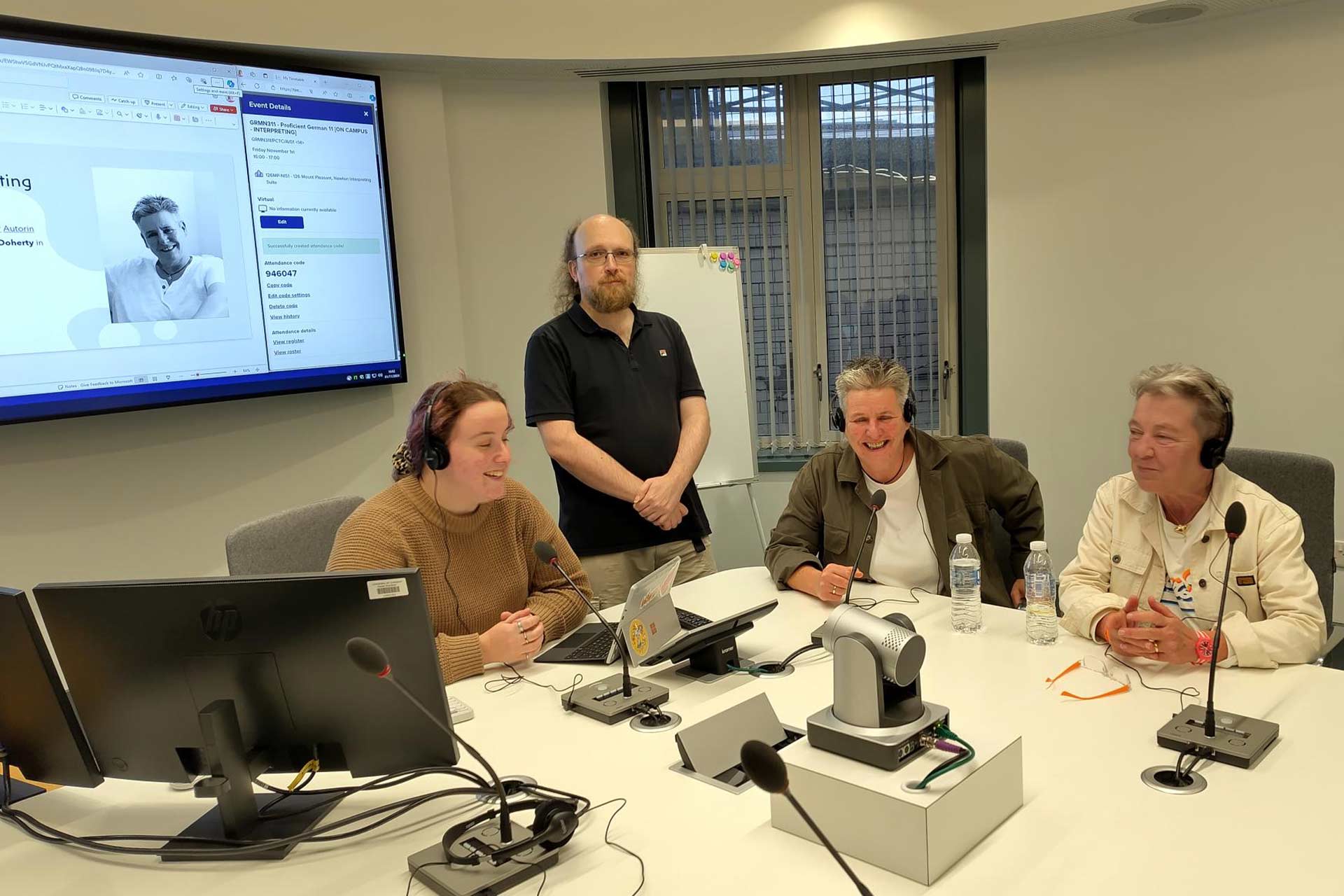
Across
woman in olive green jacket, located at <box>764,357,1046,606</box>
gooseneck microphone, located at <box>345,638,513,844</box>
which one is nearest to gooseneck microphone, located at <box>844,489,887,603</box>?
woman in olive green jacket, located at <box>764,357,1046,606</box>

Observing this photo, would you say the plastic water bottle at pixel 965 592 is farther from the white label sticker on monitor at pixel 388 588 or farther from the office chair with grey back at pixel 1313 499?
the white label sticker on monitor at pixel 388 588

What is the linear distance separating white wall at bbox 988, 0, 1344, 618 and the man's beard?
1.98m

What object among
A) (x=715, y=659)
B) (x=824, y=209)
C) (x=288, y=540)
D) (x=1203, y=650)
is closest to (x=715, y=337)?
(x=824, y=209)

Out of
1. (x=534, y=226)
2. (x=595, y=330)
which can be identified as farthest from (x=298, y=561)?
(x=534, y=226)

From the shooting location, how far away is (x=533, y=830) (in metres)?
1.36

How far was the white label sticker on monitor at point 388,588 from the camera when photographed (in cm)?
140

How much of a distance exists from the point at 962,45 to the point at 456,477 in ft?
9.47

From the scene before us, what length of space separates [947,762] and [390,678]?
0.75 m

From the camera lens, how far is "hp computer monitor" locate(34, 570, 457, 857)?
140 cm

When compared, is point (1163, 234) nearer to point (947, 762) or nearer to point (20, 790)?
point (947, 762)

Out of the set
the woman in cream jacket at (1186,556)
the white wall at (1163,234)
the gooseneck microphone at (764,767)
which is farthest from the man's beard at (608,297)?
the gooseneck microphone at (764,767)

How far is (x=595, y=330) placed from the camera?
2.92 m

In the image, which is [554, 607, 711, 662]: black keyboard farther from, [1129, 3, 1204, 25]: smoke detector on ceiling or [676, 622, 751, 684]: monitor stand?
[1129, 3, 1204, 25]: smoke detector on ceiling

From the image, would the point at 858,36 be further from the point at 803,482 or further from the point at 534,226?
the point at 803,482
